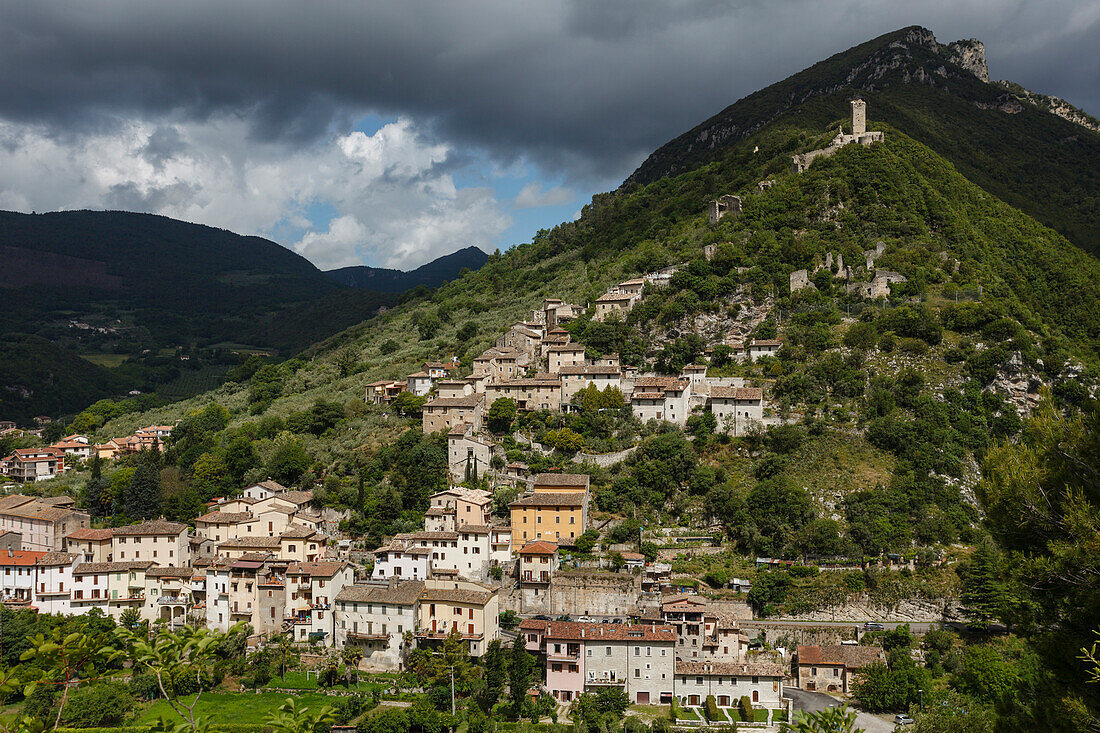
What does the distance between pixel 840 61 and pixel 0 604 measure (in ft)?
492

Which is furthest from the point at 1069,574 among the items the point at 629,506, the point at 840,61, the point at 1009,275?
the point at 840,61

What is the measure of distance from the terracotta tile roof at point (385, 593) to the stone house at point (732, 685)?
47.3 feet

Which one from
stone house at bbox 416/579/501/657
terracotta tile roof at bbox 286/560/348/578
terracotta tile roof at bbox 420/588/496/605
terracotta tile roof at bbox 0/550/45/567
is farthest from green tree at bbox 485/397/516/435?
terracotta tile roof at bbox 0/550/45/567

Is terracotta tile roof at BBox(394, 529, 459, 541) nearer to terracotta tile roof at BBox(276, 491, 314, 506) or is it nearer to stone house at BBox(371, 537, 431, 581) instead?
stone house at BBox(371, 537, 431, 581)

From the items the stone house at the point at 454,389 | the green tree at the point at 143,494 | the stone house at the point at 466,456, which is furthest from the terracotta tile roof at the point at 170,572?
the stone house at the point at 454,389

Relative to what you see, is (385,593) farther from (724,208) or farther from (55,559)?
(724,208)

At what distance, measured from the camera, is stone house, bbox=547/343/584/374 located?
218 ft

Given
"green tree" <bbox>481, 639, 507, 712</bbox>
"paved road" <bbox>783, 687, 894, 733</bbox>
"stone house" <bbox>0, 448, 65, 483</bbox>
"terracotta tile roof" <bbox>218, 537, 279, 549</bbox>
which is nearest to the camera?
"paved road" <bbox>783, 687, 894, 733</bbox>

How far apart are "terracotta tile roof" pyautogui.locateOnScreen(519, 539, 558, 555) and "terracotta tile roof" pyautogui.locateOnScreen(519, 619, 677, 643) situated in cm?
482

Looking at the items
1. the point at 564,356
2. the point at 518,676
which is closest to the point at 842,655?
the point at 518,676

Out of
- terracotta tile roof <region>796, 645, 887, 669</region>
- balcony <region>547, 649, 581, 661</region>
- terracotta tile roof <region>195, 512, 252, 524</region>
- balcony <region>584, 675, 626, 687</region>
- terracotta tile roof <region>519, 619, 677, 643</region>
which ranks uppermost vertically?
terracotta tile roof <region>195, 512, 252, 524</region>

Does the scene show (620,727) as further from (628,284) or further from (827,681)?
(628,284)

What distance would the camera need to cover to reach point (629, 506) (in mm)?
50812

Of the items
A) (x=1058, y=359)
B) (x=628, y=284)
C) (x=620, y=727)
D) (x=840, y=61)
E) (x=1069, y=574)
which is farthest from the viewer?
(x=840, y=61)
